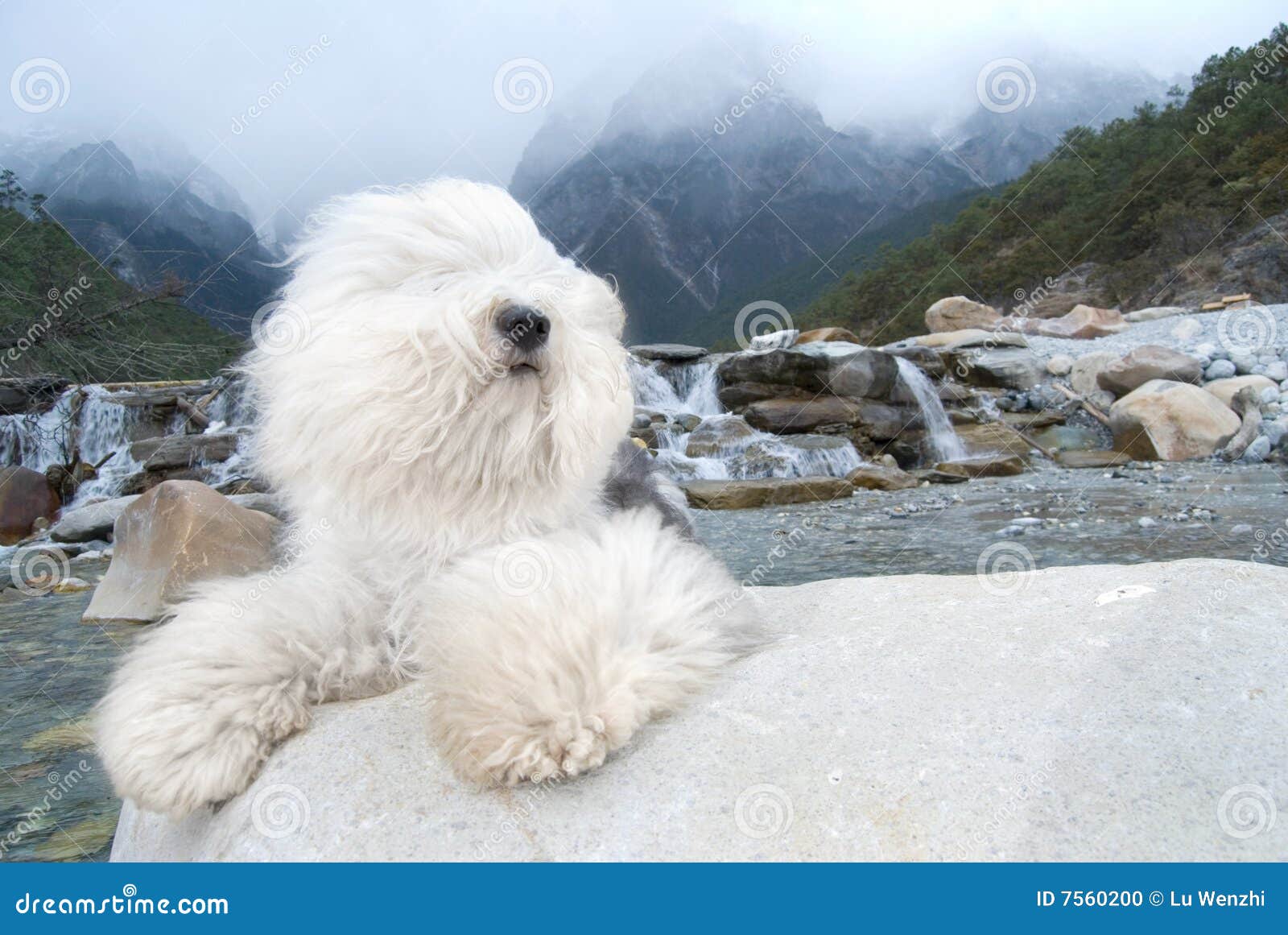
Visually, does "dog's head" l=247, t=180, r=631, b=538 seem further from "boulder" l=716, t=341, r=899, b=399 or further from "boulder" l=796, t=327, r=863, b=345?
"boulder" l=796, t=327, r=863, b=345

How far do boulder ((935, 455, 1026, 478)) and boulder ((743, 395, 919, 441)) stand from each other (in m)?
3.24

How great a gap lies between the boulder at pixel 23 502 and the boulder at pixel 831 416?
1192 cm

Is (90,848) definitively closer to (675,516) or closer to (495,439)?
(495,439)

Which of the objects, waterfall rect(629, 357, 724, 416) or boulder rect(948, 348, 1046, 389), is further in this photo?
boulder rect(948, 348, 1046, 389)

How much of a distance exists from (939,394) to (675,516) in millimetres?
16874

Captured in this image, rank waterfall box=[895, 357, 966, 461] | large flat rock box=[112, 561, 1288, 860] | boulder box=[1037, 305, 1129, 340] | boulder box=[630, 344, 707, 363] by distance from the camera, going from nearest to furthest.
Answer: large flat rock box=[112, 561, 1288, 860], waterfall box=[895, 357, 966, 461], boulder box=[630, 344, 707, 363], boulder box=[1037, 305, 1129, 340]

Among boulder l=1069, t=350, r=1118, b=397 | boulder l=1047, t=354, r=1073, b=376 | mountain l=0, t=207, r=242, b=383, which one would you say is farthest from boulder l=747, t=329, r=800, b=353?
mountain l=0, t=207, r=242, b=383

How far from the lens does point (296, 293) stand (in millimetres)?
2807

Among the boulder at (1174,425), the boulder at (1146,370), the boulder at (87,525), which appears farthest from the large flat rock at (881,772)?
the boulder at (1146,370)

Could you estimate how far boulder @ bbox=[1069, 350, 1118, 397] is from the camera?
18359 millimetres

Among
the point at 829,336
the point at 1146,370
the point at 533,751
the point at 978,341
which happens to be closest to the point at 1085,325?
the point at 978,341

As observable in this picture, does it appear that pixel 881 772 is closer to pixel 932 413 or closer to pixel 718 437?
pixel 718 437

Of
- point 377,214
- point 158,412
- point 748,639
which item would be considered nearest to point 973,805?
point 748,639

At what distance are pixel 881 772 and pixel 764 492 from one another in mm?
9780
